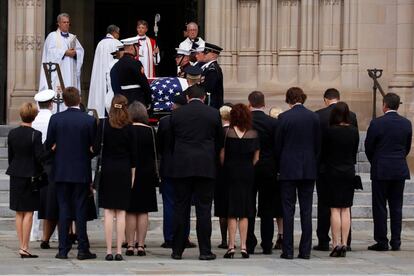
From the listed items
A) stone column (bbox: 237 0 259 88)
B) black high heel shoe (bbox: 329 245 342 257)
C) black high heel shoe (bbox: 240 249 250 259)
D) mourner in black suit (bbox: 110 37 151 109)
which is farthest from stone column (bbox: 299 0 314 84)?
black high heel shoe (bbox: 240 249 250 259)

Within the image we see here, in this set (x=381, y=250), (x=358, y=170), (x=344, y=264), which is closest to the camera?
(x=344, y=264)

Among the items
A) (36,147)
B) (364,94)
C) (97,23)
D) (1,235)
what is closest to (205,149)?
(36,147)

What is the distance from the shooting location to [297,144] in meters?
17.3

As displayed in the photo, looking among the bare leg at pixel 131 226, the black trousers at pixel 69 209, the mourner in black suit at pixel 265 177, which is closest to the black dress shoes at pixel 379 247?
the mourner in black suit at pixel 265 177

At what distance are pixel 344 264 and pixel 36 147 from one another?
391 centimetres

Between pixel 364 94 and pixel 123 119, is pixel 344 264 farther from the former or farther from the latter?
pixel 364 94

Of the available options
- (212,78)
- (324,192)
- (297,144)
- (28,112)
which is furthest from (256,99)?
(212,78)

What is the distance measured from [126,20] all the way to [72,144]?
49.6 feet

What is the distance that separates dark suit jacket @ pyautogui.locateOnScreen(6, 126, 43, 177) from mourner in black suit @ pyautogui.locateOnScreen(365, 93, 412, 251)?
4.42 meters

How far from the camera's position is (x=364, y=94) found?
82.0ft

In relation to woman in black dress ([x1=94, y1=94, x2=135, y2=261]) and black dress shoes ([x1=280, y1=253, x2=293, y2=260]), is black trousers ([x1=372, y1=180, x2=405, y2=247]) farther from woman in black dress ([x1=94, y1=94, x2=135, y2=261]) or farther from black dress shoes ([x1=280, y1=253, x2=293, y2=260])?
woman in black dress ([x1=94, y1=94, x2=135, y2=261])

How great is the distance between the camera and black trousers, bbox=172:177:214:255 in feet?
55.3

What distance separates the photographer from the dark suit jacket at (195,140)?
661 inches

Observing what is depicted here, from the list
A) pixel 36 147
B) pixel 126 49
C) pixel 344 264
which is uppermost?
pixel 126 49
